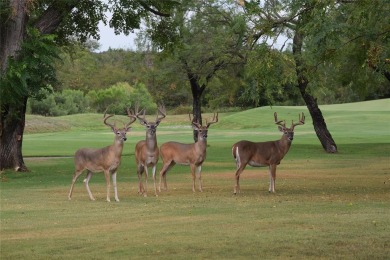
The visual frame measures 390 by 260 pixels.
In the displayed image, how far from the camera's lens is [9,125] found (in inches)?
1280

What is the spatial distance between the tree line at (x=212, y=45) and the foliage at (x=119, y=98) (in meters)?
40.5

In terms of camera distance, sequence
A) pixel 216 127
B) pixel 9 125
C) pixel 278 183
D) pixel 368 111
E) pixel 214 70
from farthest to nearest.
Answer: pixel 368 111, pixel 216 127, pixel 214 70, pixel 9 125, pixel 278 183

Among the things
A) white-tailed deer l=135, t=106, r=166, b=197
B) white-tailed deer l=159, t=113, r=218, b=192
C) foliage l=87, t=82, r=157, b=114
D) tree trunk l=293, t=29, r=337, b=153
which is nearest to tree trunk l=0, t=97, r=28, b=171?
white-tailed deer l=159, t=113, r=218, b=192

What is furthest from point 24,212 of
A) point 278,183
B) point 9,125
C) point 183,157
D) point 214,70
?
point 214,70

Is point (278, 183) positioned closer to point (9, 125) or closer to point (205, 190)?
point (205, 190)

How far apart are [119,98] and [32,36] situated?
7013 centimetres

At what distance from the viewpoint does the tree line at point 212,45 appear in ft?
78.3

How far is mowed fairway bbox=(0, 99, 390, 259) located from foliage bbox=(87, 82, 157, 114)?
55.8 meters

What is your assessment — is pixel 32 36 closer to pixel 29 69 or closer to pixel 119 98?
pixel 29 69

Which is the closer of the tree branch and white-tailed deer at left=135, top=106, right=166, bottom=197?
white-tailed deer at left=135, top=106, right=166, bottom=197

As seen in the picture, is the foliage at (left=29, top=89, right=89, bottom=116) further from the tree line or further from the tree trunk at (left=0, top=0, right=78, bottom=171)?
the tree trunk at (left=0, top=0, right=78, bottom=171)

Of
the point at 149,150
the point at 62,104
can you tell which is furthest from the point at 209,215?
the point at 62,104

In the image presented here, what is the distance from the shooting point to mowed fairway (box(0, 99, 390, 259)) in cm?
1361

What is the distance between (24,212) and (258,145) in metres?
7.34
